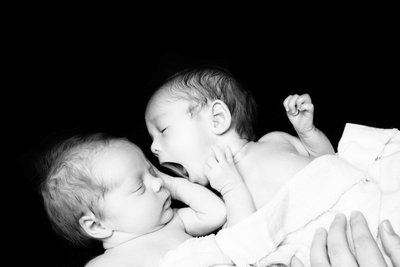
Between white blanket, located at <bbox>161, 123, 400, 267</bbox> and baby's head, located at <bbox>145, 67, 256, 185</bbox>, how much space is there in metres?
0.27

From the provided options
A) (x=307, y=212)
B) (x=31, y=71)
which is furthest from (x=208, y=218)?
(x=31, y=71)

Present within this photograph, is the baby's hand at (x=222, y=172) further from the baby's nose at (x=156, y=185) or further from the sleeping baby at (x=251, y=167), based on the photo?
the baby's nose at (x=156, y=185)

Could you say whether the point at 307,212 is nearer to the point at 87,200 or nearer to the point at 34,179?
the point at 87,200

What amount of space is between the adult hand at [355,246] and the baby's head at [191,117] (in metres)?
0.42

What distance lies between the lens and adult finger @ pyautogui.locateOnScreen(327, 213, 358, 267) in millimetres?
835

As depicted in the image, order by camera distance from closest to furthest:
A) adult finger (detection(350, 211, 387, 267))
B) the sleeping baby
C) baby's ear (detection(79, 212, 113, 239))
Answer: adult finger (detection(350, 211, 387, 267)) → the sleeping baby → baby's ear (detection(79, 212, 113, 239))

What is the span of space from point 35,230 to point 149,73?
20.2 inches

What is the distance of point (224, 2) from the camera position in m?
1.21

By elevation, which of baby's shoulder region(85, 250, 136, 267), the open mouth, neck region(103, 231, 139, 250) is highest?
the open mouth

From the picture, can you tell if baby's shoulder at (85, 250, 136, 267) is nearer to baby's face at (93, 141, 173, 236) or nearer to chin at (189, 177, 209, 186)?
baby's face at (93, 141, 173, 236)

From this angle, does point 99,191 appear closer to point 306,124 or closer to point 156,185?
point 156,185

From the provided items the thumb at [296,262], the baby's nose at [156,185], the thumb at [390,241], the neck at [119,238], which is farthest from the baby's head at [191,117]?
the thumb at [390,241]

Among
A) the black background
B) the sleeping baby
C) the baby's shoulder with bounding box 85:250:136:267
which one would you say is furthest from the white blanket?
the black background

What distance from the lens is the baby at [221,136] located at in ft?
3.81
